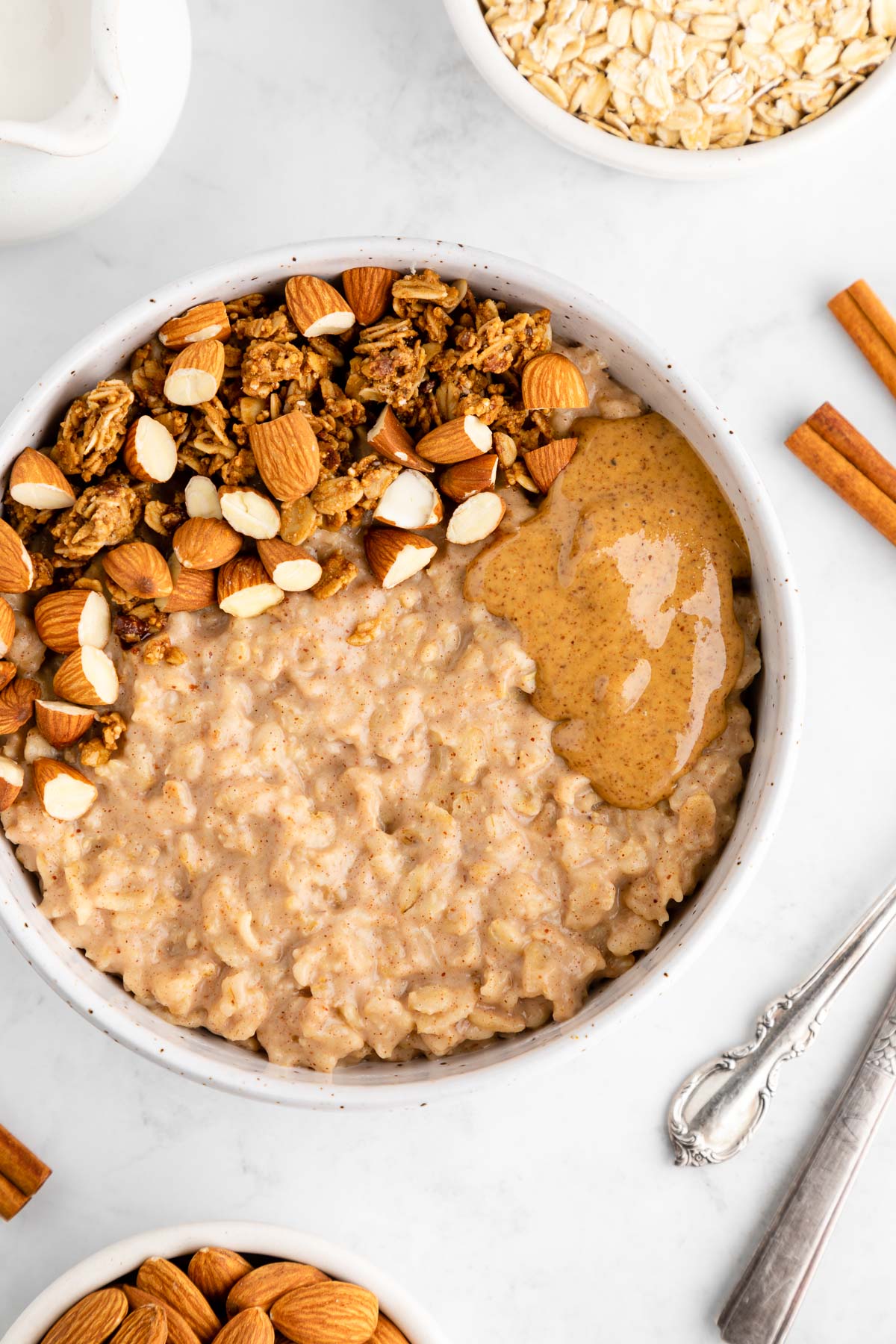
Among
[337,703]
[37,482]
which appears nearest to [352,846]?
[337,703]

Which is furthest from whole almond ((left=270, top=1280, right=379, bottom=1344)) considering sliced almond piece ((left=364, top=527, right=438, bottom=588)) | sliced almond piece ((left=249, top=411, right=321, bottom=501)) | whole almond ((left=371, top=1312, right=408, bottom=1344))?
sliced almond piece ((left=249, top=411, right=321, bottom=501))

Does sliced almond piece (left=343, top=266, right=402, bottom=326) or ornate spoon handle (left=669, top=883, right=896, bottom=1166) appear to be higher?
sliced almond piece (left=343, top=266, right=402, bottom=326)

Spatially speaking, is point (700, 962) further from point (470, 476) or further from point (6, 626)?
point (6, 626)

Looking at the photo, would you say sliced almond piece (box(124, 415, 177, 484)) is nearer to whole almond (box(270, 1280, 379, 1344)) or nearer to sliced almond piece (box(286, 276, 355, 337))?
sliced almond piece (box(286, 276, 355, 337))

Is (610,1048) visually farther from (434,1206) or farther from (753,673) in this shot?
(753,673)

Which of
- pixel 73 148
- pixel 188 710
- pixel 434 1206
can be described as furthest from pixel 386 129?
pixel 434 1206

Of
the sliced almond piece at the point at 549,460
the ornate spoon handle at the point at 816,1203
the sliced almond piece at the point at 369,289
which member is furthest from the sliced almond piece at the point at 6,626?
the ornate spoon handle at the point at 816,1203

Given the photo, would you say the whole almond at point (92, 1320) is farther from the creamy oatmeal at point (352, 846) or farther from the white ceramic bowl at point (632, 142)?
the white ceramic bowl at point (632, 142)
